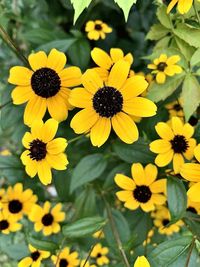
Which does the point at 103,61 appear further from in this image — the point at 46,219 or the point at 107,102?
the point at 46,219

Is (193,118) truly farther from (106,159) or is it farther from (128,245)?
(128,245)

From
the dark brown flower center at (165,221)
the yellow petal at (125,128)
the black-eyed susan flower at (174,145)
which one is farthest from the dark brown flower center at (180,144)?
the dark brown flower center at (165,221)

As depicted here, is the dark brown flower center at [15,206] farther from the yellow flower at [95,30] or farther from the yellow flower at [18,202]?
the yellow flower at [95,30]

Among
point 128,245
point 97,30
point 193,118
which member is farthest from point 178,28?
point 128,245

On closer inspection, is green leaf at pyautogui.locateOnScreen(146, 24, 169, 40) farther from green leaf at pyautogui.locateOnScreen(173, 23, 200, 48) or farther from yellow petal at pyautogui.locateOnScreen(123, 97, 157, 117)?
yellow petal at pyautogui.locateOnScreen(123, 97, 157, 117)

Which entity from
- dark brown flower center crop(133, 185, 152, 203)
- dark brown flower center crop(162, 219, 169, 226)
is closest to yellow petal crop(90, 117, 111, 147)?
dark brown flower center crop(133, 185, 152, 203)
